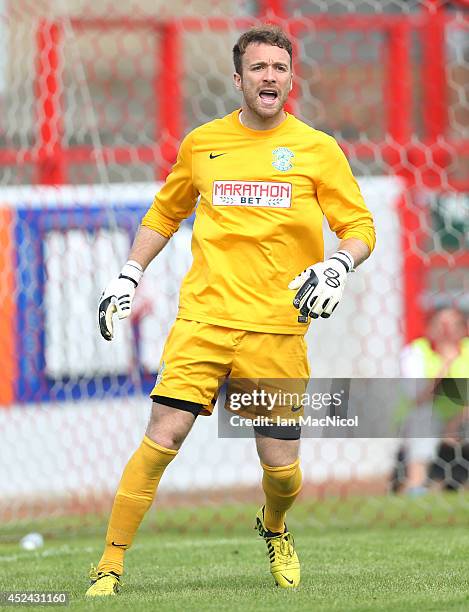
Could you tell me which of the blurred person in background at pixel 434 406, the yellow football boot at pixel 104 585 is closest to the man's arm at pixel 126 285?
the yellow football boot at pixel 104 585

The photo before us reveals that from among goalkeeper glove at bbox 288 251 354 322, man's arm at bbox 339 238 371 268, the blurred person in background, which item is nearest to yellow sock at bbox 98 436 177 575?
goalkeeper glove at bbox 288 251 354 322

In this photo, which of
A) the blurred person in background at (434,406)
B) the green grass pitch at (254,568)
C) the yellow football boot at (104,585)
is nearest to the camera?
the green grass pitch at (254,568)

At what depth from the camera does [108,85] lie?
1032cm

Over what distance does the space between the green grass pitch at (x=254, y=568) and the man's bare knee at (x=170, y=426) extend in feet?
1.68

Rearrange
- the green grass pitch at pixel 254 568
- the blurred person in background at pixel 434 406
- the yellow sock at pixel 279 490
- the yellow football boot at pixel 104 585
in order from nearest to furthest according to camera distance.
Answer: the green grass pitch at pixel 254 568, the yellow football boot at pixel 104 585, the yellow sock at pixel 279 490, the blurred person in background at pixel 434 406

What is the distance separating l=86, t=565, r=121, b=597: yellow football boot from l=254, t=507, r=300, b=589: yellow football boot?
0.60 m

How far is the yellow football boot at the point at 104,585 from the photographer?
4395 mm

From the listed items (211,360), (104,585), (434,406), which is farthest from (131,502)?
(434,406)

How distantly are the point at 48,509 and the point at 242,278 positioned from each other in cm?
395

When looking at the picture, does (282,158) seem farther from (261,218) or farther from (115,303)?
(115,303)

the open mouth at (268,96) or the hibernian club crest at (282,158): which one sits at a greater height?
the open mouth at (268,96)

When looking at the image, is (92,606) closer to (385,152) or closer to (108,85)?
(385,152)

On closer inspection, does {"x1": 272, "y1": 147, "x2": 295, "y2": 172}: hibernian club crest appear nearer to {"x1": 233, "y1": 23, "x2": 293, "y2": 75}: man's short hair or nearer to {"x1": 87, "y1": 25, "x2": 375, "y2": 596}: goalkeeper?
{"x1": 87, "y1": 25, "x2": 375, "y2": 596}: goalkeeper

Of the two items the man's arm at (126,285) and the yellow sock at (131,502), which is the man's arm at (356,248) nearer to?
the man's arm at (126,285)
